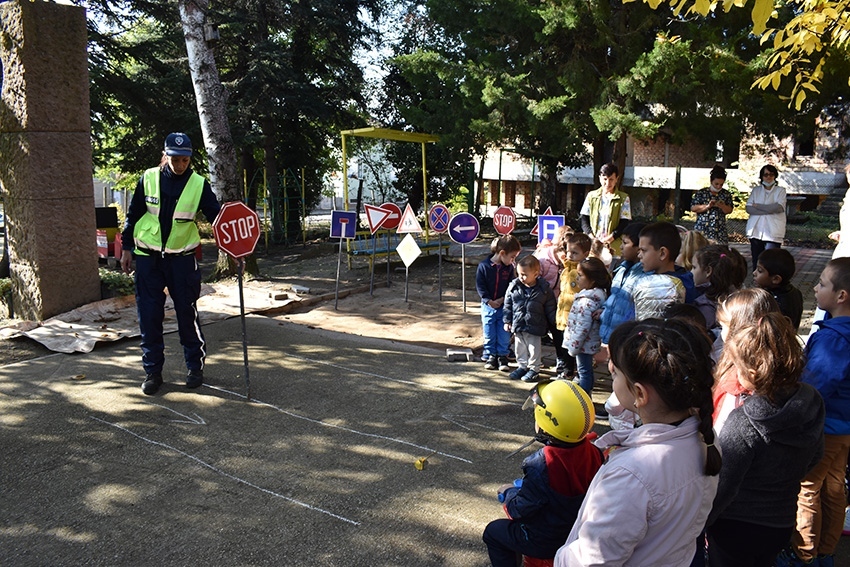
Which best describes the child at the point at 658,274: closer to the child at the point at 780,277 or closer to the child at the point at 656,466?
the child at the point at 780,277

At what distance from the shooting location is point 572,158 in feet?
71.3

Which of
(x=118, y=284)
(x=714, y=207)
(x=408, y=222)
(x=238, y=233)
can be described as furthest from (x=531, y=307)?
A: (x=118, y=284)

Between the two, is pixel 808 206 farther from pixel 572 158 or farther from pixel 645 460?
pixel 645 460

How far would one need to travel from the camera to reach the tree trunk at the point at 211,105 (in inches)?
447

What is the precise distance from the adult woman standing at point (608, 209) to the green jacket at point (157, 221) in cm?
450

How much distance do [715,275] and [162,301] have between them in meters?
4.39

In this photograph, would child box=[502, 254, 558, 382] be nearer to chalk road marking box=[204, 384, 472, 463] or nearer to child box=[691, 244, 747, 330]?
child box=[691, 244, 747, 330]

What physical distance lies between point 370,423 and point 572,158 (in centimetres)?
1772

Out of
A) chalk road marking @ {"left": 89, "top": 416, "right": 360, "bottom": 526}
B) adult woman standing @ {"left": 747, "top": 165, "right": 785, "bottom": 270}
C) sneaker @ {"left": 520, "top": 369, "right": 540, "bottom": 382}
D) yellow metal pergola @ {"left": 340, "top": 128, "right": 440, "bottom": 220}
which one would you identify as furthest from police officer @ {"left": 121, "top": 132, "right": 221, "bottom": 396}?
yellow metal pergola @ {"left": 340, "top": 128, "right": 440, "bottom": 220}

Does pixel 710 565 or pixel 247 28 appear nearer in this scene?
pixel 710 565

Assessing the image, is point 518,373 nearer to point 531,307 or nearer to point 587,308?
point 531,307

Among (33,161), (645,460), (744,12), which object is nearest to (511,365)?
(645,460)

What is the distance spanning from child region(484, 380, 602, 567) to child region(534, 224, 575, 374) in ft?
12.3

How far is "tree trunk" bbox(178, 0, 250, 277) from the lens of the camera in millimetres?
11344
